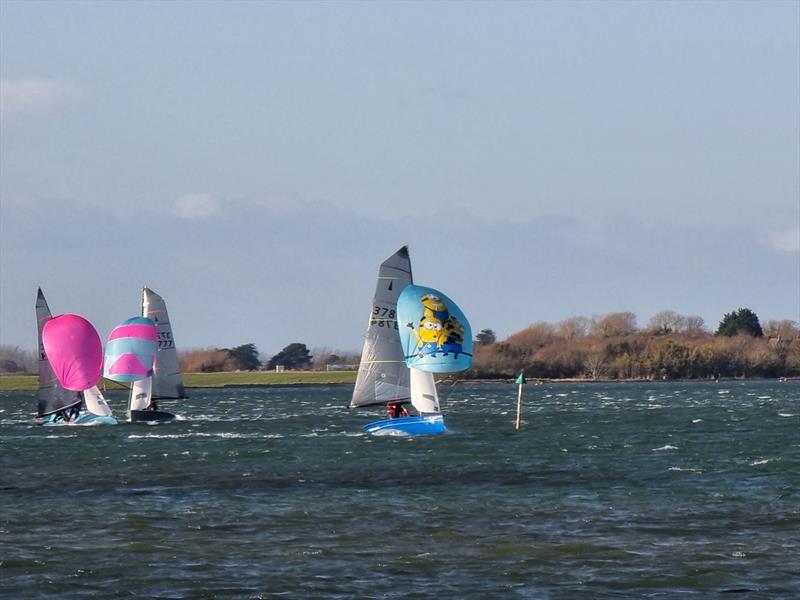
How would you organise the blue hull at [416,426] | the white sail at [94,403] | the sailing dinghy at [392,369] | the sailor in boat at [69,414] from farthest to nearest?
the white sail at [94,403] < the sailor in boat at [69,414] < the sailing dinghy at [392,369] < the blue hull at [416,426]

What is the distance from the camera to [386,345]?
69.2m

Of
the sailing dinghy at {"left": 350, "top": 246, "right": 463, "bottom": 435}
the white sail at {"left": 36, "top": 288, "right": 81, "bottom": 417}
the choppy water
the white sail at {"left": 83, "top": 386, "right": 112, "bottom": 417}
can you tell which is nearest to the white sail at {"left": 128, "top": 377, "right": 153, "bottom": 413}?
the white sail at {"left": 83, "top": 386, "right": 112, "bottom": 417}

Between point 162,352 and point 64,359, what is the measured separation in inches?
589

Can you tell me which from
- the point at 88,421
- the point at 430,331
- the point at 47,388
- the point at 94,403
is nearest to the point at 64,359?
the point at 47,388

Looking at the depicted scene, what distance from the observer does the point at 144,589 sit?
90.4ft

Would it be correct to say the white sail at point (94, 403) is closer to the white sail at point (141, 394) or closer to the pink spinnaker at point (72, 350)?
the pink spinnaker at point (72, 350)

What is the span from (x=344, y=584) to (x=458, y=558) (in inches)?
150

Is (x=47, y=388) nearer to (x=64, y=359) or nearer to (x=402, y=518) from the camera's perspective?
(x=64, y=359)

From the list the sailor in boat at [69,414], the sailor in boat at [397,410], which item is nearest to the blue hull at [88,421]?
the sailor in boat at [69,414]

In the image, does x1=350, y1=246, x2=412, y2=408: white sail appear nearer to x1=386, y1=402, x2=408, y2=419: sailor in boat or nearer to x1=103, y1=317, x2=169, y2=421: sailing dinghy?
x1=386, y1=402, x2=408, y2=419: sailor in boat

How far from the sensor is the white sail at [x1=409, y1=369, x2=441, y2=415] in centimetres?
6712

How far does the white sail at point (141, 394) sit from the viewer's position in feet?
307

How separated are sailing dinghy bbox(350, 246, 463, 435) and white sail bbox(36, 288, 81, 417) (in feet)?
70.1

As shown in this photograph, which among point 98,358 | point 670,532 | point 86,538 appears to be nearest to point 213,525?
point 86,538
